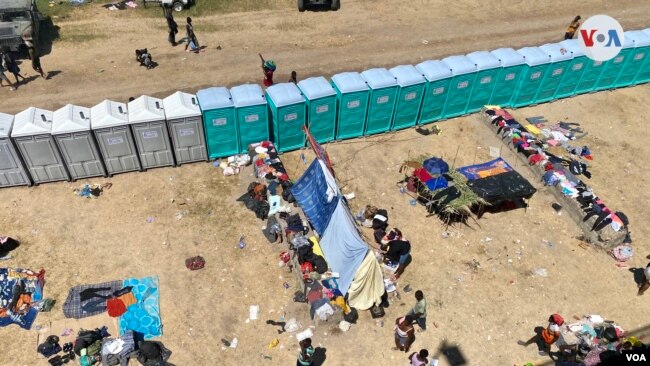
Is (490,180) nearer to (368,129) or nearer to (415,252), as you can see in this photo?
(415,252)

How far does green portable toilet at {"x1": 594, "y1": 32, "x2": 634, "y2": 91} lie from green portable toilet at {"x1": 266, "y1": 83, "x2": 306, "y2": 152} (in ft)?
36.3

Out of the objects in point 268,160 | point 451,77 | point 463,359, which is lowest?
point 463,359

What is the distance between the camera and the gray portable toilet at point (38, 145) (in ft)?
37.6

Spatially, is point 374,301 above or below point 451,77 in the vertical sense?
below

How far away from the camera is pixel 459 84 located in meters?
14.9

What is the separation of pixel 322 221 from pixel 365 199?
2289mm

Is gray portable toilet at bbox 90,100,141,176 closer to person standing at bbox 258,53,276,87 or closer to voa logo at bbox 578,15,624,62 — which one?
person standing at bbox 258,53,276,87

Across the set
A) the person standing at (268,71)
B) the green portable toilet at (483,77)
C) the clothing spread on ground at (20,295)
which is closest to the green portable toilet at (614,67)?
the green portable toilet at (483,77)

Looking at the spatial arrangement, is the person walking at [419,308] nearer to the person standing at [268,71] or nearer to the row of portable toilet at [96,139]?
the row of portable toilet at [96,139]

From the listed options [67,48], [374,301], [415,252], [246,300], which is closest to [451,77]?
[415,252]

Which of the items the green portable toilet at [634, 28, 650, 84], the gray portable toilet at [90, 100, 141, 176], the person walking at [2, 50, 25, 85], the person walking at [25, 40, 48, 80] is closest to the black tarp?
the gray portable toilet at [90, 100, 141, 176]

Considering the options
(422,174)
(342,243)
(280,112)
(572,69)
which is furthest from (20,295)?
(572,69)

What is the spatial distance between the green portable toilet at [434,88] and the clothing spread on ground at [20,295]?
11200 mm

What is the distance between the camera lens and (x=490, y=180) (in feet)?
40.4
